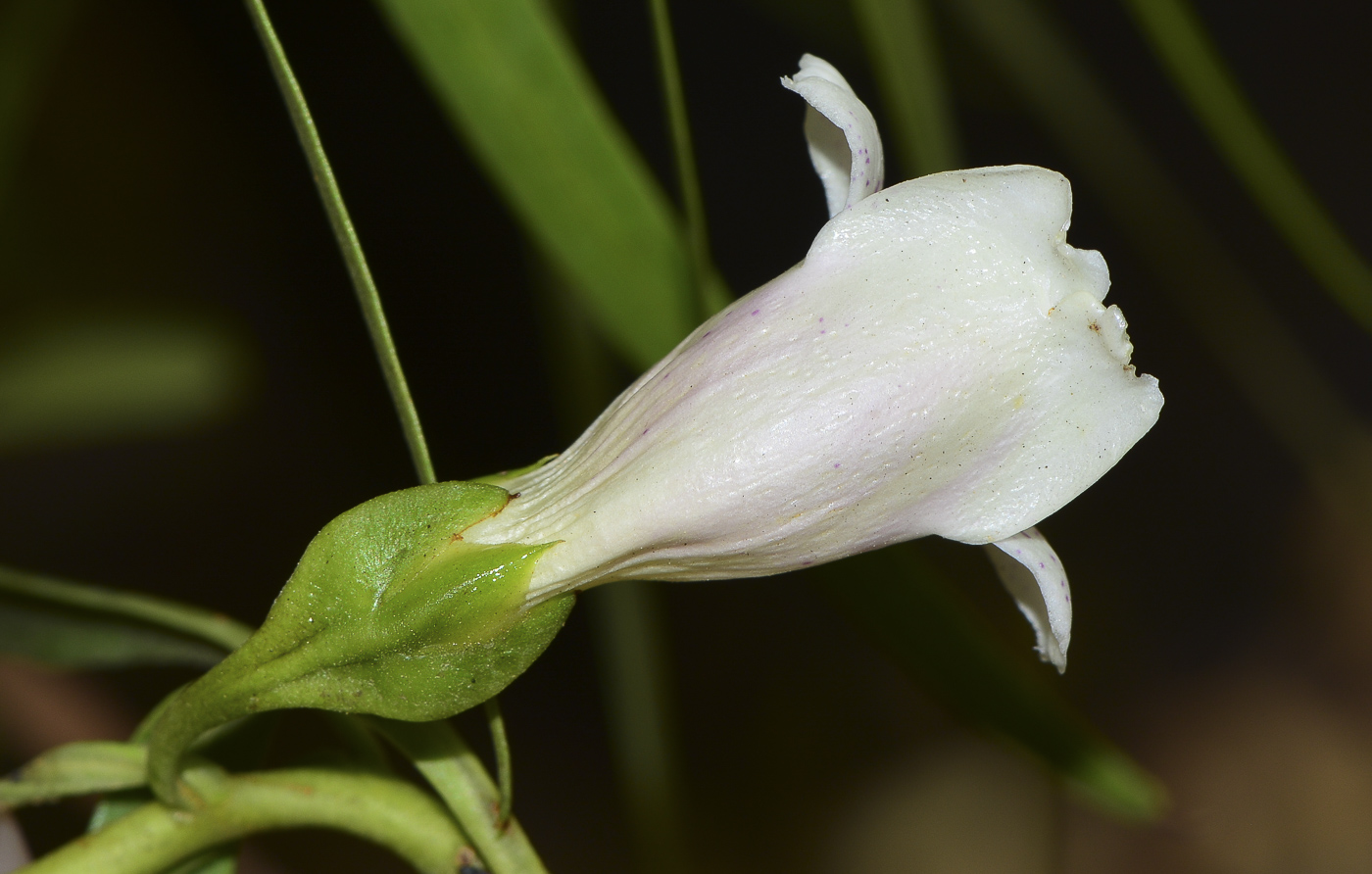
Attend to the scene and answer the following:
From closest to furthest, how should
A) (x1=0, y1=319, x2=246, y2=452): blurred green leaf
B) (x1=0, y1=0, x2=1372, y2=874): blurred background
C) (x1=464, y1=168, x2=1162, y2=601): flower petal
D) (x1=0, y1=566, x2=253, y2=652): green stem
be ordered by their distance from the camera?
(x1=464, y1=168, x2=1162, y2=601): flower petal → (x1=0, y1=566, x2=253, y2=652): green stem → (x1=0, y1=319, x2=246, y2=452): blurred green leaf → (x1=0, y1=0, x2=1372, y2=874): blurred background

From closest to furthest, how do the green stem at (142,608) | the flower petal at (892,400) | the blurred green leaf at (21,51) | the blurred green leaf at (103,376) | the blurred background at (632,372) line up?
the flower petal at (892,400), the green stem at (142,608), the blurred green leaf at (21,51), the blurred green leaf at (103,376), the blurred background at (632,372)

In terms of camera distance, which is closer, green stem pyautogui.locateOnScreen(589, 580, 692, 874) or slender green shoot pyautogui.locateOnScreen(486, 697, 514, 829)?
slender green shoot pyautogui.locateOnScreen(486, 697, 514, 829)

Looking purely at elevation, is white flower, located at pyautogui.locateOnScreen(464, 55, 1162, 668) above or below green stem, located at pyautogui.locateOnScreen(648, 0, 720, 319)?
below

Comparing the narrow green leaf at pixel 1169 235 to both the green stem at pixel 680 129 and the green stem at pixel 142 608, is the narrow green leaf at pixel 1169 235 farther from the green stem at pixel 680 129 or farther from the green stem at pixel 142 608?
the green stem at pixel 142 608

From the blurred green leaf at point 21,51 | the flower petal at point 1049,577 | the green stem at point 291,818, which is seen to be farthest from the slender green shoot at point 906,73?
the blurred green leaf at point 21,51

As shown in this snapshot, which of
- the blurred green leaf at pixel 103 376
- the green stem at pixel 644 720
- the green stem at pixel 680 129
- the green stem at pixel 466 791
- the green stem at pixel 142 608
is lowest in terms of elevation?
the green stem at pixel 644 720

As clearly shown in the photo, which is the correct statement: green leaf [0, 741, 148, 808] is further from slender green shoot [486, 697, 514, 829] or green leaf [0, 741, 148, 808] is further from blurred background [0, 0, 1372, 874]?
blurred background [0, 0, 1372, 874]

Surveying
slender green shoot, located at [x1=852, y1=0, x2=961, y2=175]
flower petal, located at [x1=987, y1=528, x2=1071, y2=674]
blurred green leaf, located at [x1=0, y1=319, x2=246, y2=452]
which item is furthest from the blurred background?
flower petal, located at [x1=987, y1=528, x2=1071, y2=674]

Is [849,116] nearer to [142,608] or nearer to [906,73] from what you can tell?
[906,73]
